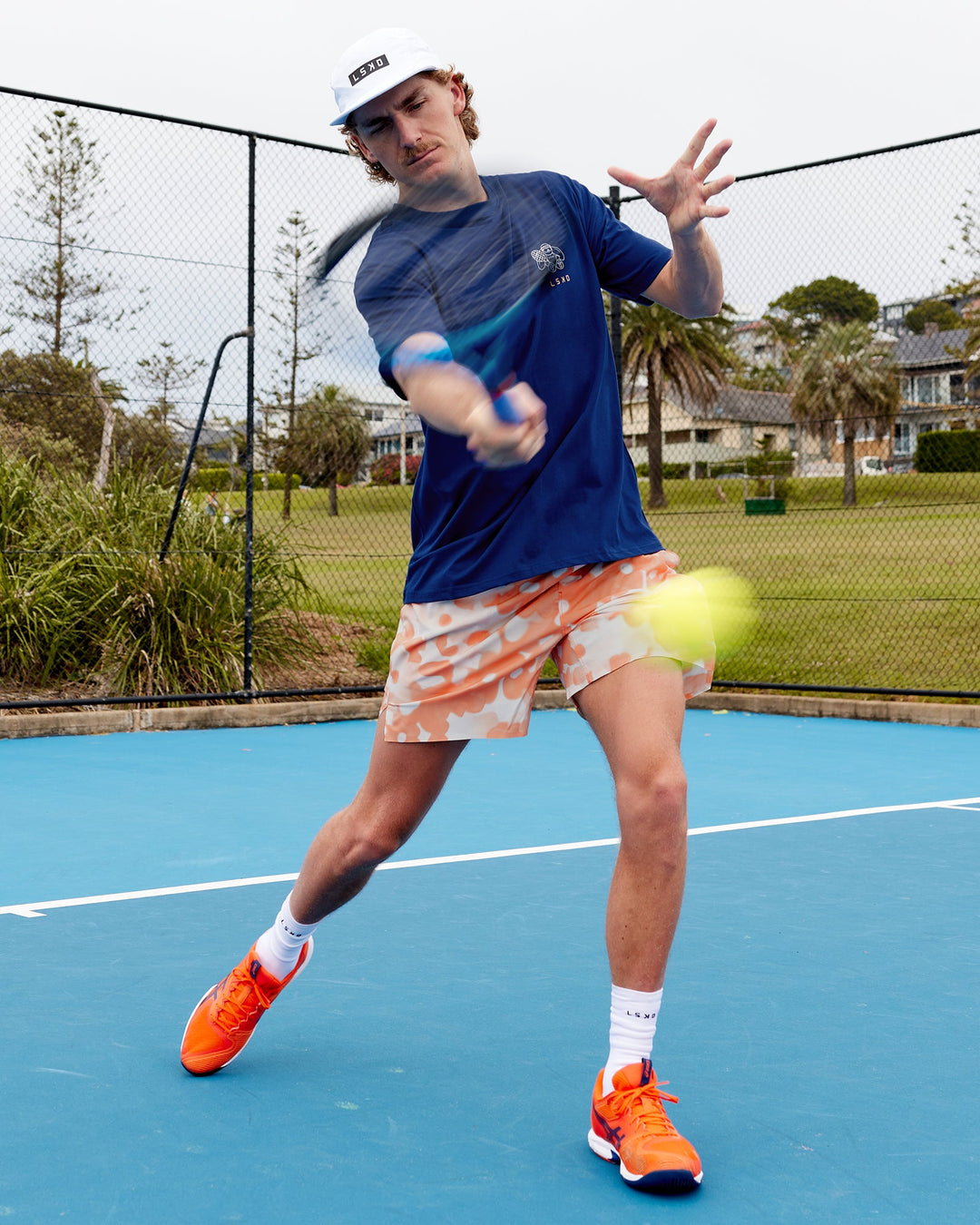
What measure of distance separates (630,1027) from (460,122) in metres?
1.79

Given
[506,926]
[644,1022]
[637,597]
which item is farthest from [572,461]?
[506,926]

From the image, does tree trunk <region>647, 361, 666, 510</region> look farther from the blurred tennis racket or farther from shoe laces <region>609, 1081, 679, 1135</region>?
shoe laces <region>609, 1081, 679, 1135</region>

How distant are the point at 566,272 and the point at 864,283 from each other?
25.4ft

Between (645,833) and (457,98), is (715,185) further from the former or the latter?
(645,833)

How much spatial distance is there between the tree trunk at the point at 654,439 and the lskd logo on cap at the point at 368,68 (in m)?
8.85

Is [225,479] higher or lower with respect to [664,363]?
lower

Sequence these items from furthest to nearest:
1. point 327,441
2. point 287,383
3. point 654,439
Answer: point 654,439, point 287,383, point 327,441

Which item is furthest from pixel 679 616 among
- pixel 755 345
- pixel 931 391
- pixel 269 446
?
pixel 755 345

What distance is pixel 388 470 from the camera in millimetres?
6852

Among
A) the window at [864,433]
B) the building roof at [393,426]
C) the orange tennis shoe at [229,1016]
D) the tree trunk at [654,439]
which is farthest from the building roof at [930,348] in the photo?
the orange tennis shoe at [229,1016]

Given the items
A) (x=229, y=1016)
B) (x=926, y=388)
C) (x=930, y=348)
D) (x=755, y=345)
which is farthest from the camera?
(x=755, y=345)

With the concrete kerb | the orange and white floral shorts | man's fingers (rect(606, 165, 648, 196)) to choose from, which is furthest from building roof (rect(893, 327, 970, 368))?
the orange and white floral shorts

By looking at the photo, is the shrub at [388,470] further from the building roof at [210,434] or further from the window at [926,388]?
the window at [926,388]

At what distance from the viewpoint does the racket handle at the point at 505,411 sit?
8.52 ft
